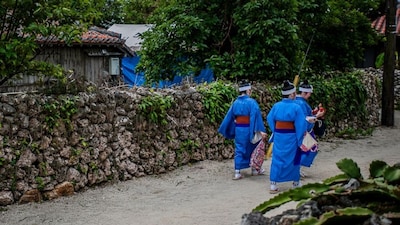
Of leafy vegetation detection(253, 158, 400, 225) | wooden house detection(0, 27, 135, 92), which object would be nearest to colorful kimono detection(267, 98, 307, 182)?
leafy vegetation detection(253, 158, 400, 225)

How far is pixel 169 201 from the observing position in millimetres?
8617

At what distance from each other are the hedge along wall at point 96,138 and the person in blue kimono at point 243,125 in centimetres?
105

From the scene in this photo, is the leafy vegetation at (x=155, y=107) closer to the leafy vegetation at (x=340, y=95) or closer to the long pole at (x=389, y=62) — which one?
the leafy vegetation at (x=340, y=95)

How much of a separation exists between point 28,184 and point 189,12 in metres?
7.48

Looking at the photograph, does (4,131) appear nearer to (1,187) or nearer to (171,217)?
(1,187)

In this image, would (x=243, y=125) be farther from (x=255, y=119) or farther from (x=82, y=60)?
(x=82, y=60)

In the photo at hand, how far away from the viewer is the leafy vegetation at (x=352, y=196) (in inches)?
107

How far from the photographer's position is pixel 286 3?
13.9m

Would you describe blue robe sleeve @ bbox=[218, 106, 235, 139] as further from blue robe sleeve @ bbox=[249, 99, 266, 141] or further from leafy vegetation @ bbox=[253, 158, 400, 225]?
leafy vegetation @ bbox=[253, 158, 400, 225]

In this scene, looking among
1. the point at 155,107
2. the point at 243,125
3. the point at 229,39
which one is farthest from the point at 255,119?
the point at 229,39

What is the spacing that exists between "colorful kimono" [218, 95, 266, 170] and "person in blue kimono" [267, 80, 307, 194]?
802 millimetres

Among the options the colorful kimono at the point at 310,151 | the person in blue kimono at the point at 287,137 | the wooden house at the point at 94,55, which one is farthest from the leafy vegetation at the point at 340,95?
the person in blue kimono at the point at 287,137

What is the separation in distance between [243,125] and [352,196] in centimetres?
723

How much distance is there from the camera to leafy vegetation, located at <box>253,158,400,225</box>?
272 centimetres
